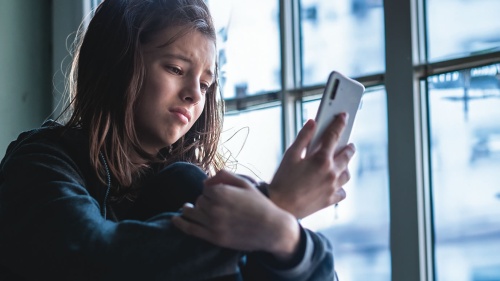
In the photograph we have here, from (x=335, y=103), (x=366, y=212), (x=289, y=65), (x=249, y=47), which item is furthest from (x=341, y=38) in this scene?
(x=335, y=103)

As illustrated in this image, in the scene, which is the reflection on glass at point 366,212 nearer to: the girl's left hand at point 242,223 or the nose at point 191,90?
the nose at point 191,90

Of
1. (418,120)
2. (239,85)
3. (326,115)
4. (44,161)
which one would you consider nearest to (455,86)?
(418,120)

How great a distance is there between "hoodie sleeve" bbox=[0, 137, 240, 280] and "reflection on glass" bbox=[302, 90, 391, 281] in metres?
1.35

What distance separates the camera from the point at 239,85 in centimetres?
254

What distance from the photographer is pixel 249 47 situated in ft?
8.23

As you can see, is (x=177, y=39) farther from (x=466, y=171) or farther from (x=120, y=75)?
(x=466, y=171)

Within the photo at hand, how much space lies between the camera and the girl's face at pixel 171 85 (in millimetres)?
1048

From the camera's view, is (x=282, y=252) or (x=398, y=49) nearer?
(x=282, y=252)

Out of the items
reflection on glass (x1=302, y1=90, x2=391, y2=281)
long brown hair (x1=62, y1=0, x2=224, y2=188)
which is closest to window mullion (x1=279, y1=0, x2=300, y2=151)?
reflection on glass (x1=302, y1=90, x2=391, y2=281)

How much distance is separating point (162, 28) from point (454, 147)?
1.10m

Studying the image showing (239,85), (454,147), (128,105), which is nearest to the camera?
(128,105)

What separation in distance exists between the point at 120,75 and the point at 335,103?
1.29ft

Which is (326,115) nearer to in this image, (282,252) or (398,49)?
(282,252)

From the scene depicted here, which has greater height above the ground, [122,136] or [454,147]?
[122,136]
